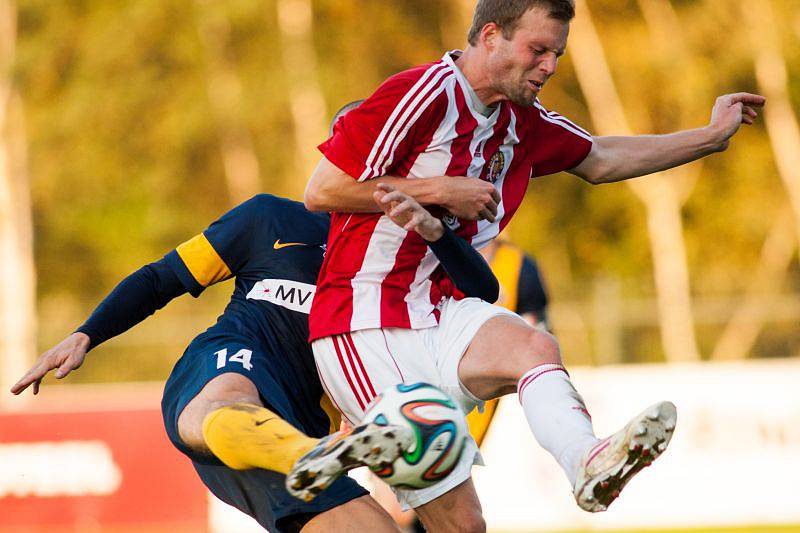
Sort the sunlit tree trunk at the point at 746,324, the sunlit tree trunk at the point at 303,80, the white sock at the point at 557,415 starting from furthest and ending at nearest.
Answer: the sunlit tree trunk at the point at 303,80, the sunlit tree trunk at the point at 746,324, the white sock at the point at 557,415

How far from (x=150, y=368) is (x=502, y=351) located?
46.2ft

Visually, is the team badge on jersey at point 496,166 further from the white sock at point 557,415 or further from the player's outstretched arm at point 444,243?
the white sock at point 557,415

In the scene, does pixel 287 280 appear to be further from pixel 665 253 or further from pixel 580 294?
pixel 665 253

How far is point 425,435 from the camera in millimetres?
3633

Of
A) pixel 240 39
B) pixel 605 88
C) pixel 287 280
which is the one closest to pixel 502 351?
pixel 287 280

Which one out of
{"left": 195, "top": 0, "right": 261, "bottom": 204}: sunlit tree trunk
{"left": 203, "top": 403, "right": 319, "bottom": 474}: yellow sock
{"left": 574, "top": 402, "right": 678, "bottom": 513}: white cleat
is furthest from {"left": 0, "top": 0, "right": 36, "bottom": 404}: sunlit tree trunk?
{"left": 574, "top": 402, "right": 678, "bottom": 513}: white cleat

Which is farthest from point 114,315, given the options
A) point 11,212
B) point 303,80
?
point 303,80

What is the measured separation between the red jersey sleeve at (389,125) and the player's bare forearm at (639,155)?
93 cm

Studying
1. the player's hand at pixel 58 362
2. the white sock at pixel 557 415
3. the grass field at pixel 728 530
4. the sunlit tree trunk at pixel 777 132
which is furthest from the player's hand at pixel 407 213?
the sunlit tree trunk at pixel 777 132

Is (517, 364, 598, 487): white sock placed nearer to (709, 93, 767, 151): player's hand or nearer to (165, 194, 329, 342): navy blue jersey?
(165, 194, 329, 342): navy blue jersey

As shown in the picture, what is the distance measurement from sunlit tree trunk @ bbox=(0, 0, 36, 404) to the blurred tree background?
0.65 ft

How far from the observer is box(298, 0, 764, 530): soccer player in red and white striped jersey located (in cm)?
430

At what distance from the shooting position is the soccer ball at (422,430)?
3.63 meters

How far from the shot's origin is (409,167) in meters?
4.49
